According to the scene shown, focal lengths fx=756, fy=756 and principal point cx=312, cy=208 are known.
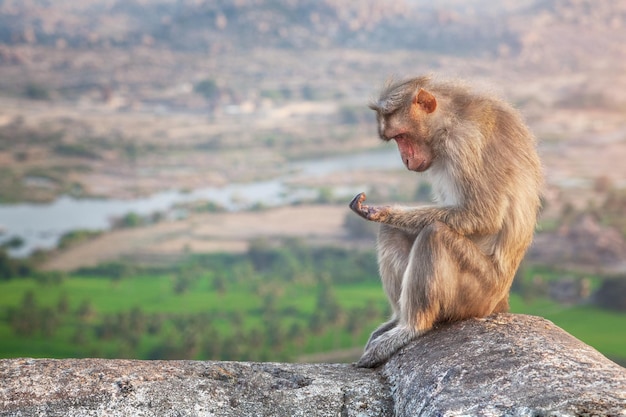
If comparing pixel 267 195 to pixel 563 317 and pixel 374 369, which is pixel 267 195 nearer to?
pixel 563 317

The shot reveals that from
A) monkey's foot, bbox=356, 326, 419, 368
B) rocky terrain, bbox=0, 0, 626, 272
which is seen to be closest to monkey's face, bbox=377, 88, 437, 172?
monkey's foot, bbox=356, 326, 419, 368

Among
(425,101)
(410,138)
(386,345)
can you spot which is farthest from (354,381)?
(425,101)

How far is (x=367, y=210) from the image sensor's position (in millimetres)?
4199

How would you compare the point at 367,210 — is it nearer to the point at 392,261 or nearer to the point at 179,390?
the point at 392,261

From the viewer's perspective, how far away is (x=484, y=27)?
1070 inches

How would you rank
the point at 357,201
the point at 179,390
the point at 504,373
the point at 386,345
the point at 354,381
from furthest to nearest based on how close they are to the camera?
the point at 386,345, the point at 357,201, the point at 354,381, the point at 179,390, the point at 504,373

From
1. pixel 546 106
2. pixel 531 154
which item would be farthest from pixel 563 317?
pixel 531 154

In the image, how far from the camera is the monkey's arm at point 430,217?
408 cm

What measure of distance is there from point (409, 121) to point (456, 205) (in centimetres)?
54

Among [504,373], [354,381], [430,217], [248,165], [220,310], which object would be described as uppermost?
[430,217]

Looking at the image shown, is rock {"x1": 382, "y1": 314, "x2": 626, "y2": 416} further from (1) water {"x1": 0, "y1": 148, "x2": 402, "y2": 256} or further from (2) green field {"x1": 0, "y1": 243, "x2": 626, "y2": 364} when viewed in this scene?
(1) water {"x1": 0, "y1": 148, "x2": 402, "y2": 256}

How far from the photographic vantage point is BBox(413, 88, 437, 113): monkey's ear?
4.23 metres

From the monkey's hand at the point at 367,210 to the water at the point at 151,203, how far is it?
64.4 ft

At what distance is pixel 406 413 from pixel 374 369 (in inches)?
30.4
